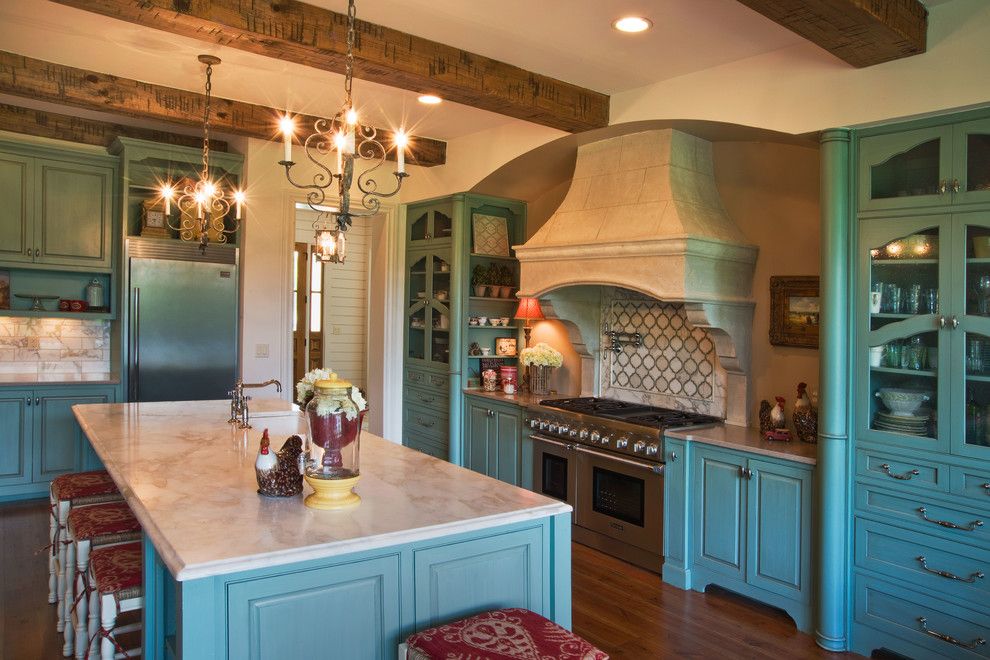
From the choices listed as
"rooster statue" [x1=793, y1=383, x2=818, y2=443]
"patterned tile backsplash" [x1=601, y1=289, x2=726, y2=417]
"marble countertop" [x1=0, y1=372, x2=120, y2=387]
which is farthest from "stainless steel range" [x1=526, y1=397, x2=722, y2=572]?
"marble countertop" [x1=0, y1=372, x2=120, y2=387]

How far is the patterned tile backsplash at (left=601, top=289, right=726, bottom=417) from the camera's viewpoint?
4.51m

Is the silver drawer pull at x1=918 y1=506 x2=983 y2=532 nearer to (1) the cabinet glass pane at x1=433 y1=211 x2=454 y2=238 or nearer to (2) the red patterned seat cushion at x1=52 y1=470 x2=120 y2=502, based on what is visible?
(2) the red patterned seat cushion at x1=52 y1=470 x2=120 y2=502

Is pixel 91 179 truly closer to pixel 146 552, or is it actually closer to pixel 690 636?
pixel 146 552

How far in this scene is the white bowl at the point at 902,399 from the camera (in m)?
3.15

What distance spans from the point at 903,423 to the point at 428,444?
389 cm

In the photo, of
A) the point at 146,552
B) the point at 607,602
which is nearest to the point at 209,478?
the point at 146,552

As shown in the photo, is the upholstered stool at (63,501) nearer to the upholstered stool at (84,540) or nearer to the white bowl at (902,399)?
the upholstered stool at (84,540)

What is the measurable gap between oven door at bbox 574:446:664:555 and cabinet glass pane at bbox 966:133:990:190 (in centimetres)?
205

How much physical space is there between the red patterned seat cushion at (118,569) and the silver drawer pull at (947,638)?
3.11 m

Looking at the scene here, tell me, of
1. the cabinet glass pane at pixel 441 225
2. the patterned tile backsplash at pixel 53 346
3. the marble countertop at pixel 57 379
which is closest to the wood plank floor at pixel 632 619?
the marble countertop at pixel 57 379

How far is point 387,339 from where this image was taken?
6367 millimetres

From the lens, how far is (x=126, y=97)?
179 inches

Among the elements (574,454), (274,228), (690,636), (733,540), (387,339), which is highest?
(274,228)

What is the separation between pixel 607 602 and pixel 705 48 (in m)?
2.86
